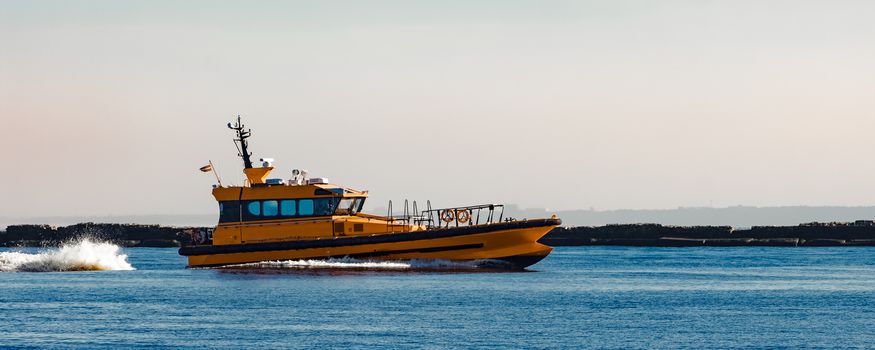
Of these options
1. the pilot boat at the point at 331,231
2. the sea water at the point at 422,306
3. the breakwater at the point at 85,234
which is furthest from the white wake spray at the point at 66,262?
the breakwater at the point at 85,234

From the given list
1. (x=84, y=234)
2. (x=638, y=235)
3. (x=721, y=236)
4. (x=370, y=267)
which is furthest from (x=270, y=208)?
(x=84, y=234)

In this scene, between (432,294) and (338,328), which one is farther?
(432,294)

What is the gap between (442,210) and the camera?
138ft

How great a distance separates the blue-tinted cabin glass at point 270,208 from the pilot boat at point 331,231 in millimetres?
33

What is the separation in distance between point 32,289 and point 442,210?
42.3ft

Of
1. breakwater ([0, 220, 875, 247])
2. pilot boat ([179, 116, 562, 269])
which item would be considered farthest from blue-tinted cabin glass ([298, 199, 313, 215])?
breakwater ([0, 220, 875, 247])

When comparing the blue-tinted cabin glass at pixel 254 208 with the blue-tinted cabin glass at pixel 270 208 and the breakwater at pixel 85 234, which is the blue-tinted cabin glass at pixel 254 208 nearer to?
the blue-tinted cabin glass at pixel 270 208

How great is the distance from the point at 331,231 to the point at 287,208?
1.68 meters

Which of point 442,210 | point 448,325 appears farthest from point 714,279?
point 448,325

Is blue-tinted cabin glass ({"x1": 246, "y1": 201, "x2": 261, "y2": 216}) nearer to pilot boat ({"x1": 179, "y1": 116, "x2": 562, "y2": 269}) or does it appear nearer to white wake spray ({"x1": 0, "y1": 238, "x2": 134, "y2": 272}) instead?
pilot boat ({"x1": 179, "y1": 116, "x2": 562, "y2": 269})

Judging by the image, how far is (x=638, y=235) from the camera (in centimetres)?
9256

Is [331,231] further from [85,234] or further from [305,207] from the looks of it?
[85,234]

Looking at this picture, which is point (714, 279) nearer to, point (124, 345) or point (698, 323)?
point (698, 323)

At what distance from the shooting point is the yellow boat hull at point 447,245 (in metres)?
41.5
